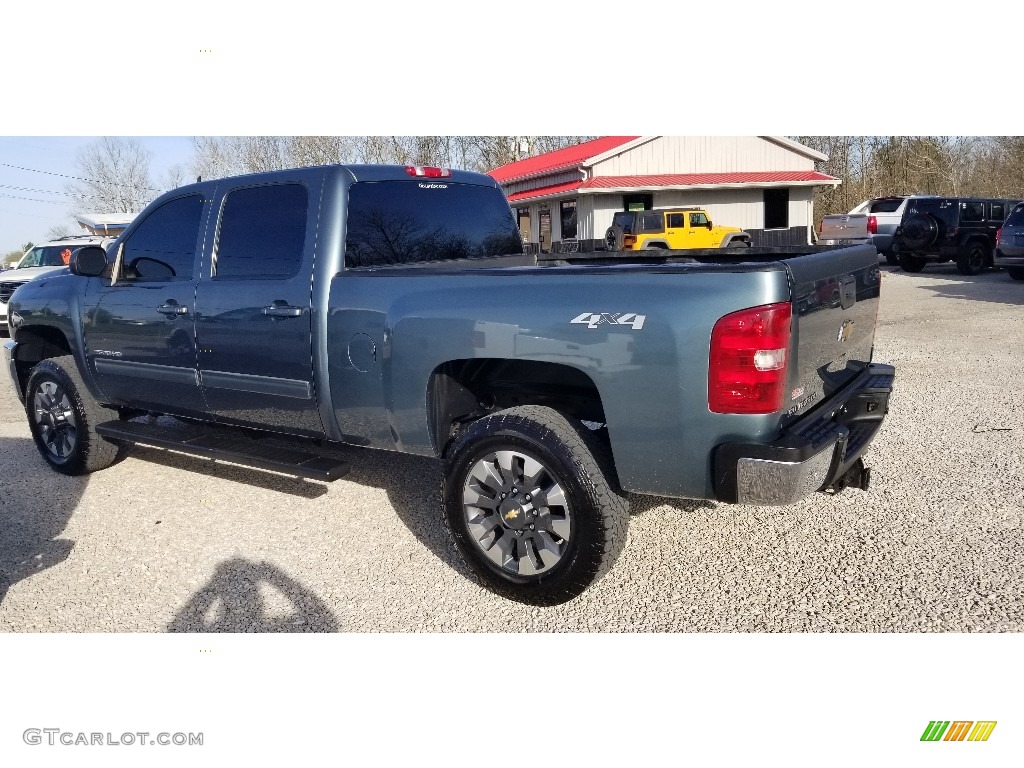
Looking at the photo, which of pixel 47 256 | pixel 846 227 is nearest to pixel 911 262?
pixel 846 227

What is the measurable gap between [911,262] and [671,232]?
640cm

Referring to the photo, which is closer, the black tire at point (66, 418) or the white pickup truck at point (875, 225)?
the black tire at point (66, 418)

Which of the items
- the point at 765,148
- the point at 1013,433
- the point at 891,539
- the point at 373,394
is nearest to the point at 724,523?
the point at 891,539

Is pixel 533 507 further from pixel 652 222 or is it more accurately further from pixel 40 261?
pixel 652 222

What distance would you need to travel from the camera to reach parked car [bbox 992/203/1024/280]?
1570 cm

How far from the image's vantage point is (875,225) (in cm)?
2191

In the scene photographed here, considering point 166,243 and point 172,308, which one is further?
point 166,243

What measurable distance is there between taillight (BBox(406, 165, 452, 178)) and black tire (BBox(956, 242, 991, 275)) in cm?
1856

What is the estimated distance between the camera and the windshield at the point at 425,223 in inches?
163

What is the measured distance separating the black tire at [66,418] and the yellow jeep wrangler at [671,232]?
18105 millimetres

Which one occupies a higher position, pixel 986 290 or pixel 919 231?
pixel 919 231
